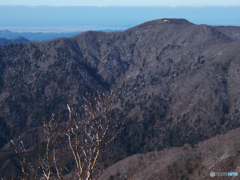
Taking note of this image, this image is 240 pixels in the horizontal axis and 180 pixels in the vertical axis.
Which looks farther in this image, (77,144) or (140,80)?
(140,80)

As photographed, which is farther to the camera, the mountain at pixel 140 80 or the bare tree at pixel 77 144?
the mountain at pixel 140 80

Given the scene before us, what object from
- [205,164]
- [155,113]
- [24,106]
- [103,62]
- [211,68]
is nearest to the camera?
[205,164]

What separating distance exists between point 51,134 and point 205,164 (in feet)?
142

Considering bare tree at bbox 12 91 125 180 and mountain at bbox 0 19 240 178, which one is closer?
bare tree at bbox 12 91 125 180

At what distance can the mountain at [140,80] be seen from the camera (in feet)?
307

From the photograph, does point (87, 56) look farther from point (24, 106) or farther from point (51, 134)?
point (51, 134)

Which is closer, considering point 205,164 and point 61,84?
point 205,164

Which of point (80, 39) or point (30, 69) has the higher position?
point (80, 39)

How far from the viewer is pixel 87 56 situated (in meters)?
165

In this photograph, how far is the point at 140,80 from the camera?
130125mm

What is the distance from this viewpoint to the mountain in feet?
307

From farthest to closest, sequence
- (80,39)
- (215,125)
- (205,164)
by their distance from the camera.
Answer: (80,39) → (215,125) → (205,164)

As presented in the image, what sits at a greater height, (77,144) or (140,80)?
(77,144)

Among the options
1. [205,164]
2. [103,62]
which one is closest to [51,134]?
[205,164]
